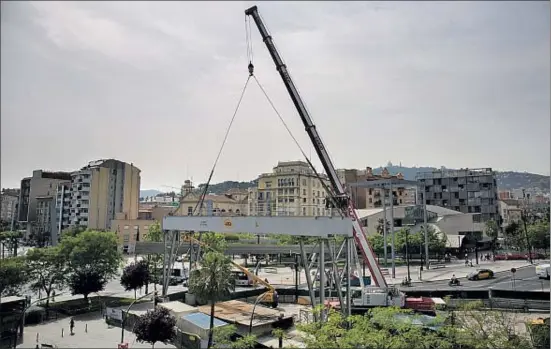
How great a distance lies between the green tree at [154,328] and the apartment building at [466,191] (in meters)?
53.1

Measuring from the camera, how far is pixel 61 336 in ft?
61.2

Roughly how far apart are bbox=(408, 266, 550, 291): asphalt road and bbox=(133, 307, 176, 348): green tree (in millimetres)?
17682

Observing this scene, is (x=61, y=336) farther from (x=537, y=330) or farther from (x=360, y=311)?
(x=537, y=330)

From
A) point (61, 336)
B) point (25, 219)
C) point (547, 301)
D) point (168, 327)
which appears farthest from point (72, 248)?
point (25, 219)

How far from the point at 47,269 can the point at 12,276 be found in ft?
7.72

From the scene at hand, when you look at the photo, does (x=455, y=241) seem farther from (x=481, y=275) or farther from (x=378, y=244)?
(x=481, y=275)

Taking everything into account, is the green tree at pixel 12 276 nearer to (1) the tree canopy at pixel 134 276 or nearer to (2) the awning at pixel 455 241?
(1) the tree canopy at pixel 134 276

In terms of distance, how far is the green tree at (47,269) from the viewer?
2308 centimetres

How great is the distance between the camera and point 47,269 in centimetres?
2391

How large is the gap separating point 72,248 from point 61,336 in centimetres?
737

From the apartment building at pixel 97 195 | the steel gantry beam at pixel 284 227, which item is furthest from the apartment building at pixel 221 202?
the steel gantry beam at pixel 284 227

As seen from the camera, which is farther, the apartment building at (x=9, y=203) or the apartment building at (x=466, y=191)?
the apartment building at (x=9, y=203)

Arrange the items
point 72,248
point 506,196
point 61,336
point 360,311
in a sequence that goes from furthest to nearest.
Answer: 1. point 506,196
2. point 72,248
3. point 360,311
4. point 61,336

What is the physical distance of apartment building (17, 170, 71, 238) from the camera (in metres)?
62.2
